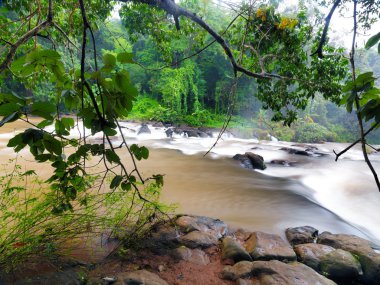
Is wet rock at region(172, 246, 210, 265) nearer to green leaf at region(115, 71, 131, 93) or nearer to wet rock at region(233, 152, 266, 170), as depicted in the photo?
green leaf at region(115, 71, 131, 93)

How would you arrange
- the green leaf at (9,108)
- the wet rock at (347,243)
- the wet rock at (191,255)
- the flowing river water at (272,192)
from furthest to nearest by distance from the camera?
the flowing river water at (272,192)
the wet rock at (347,243)
the wet rock at (191,255)
the green leaf at (9,108)

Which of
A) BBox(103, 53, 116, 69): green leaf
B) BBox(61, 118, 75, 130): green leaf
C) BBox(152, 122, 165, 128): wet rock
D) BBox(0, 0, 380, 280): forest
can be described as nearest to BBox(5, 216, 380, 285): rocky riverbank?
BBox(0, 0, 380, 280): forest

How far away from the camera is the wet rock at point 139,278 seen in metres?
2.19

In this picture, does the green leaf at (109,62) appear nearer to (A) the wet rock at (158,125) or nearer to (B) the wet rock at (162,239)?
(B) the wet rock at (162,239)

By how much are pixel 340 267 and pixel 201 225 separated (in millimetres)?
1763

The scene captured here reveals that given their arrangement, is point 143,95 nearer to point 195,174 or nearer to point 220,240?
point 195,174

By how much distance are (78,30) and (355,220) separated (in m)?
6.17

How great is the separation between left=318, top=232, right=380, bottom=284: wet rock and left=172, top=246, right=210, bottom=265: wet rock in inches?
72.7

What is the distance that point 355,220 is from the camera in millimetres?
4844

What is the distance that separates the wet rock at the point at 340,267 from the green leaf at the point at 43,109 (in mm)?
3380

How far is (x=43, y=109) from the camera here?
68 centimetres

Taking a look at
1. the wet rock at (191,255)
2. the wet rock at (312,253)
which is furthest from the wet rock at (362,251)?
the wet rock at (191,255)

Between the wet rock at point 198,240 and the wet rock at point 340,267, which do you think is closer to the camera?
the wet rock at point 340,267

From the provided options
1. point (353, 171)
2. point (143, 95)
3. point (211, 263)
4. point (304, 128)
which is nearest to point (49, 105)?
point (211, 263)
